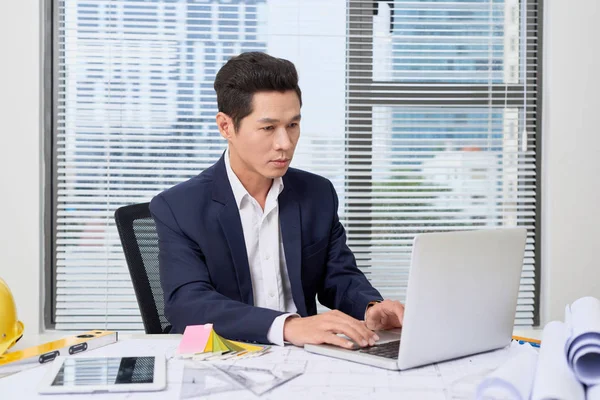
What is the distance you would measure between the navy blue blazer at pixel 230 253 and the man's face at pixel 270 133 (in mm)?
104

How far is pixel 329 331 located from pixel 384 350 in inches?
4.9

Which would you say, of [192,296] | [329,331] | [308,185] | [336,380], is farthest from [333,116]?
[336,380]

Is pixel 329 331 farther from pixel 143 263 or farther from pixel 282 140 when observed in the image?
pixel 143 263

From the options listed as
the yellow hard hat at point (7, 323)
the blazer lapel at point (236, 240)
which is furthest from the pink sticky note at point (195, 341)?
the blazer lapel at point (236, 240)

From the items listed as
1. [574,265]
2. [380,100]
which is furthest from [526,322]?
[380,100]

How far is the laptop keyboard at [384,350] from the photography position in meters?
1.31

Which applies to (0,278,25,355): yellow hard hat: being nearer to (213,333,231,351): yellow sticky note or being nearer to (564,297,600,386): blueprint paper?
(213,333,231,351): yellow sticky note

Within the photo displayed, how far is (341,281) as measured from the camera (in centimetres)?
202

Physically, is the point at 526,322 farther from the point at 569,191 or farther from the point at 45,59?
the point at 45,59

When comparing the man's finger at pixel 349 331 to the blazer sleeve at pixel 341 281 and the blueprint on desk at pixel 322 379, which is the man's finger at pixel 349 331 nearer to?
the blueprint on desk at pixel 322 379

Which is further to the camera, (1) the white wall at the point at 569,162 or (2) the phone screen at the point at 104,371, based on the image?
(1) the white wall at the point at 569,162

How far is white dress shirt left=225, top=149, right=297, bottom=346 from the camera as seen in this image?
6.37ft

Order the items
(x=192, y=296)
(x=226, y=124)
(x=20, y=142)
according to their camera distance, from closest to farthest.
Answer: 1. (x=192, y=296)
2. (x=226, y=124)
3. (x=20, y=142)

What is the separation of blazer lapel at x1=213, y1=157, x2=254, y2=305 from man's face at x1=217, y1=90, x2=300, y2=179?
4.8 inches
